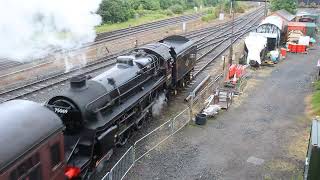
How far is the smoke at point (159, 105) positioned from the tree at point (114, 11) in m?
27.4

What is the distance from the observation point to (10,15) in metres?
24.2

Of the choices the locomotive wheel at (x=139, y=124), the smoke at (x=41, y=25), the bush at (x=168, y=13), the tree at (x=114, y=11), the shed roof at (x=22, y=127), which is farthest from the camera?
the bush at (x=168, y=13)

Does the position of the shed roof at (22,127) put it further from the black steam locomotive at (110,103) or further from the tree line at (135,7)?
the tree line at (135,7)

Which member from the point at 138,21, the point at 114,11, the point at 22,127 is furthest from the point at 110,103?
the point at 138,21

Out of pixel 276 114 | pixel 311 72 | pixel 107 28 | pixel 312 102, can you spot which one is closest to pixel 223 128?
pixel 276 114

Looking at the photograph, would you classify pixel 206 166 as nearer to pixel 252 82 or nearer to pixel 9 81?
pixel 252 82

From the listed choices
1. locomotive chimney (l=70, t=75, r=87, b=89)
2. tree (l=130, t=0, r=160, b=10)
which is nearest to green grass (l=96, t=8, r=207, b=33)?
tree (l=130, t=0, r=160, b=10)

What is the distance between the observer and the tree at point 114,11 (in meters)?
45.1

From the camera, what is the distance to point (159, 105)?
64.0ft

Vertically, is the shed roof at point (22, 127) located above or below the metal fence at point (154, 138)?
above

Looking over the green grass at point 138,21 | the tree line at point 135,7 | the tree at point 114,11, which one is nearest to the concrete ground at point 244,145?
the green grass at point 138,21

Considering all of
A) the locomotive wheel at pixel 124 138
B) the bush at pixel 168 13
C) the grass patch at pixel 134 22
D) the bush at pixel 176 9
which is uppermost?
the bush at pixel 176 9

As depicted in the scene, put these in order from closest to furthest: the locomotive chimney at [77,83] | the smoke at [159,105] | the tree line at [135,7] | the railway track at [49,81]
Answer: the locomotive chimney at [77,83] → the smoke at [159,105] → the railway track at [49,81] → the tree line at [135,7]

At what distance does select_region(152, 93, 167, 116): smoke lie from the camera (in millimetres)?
18883
